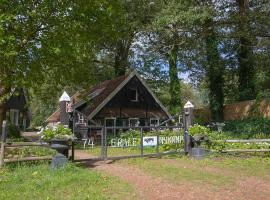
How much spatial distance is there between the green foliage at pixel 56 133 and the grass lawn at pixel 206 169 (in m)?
2.78

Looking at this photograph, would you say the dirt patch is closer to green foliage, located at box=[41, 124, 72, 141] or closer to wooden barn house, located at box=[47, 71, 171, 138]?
green foliage, located at box=[41, 124, 72, 141]

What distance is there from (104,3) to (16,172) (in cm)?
1222

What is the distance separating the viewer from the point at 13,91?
70.9ft

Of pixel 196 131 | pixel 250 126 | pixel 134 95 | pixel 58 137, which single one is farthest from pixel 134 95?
pixel 58 137

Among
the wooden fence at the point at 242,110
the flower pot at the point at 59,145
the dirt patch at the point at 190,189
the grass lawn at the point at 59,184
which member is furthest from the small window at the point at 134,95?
the dirt patch at the point at 190,189

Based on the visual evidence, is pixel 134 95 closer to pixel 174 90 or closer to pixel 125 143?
pixel 174 90

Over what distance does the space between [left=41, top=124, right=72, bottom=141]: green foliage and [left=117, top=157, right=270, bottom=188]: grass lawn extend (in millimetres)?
2783

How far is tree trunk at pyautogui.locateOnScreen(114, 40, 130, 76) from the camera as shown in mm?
43531

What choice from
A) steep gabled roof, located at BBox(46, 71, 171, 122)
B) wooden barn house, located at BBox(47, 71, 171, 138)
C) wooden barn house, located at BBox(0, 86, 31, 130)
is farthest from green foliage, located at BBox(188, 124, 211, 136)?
wooden barn house, located at BBox(0, 86, 31, 130)

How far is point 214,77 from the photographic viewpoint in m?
37.2

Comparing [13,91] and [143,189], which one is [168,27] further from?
[143,189]

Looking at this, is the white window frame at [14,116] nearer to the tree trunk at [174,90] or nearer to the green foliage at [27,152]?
the tree trunk at [174,90]

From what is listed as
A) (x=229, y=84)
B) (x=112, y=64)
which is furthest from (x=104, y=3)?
(x=112, y=64)

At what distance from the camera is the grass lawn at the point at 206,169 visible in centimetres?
1141
